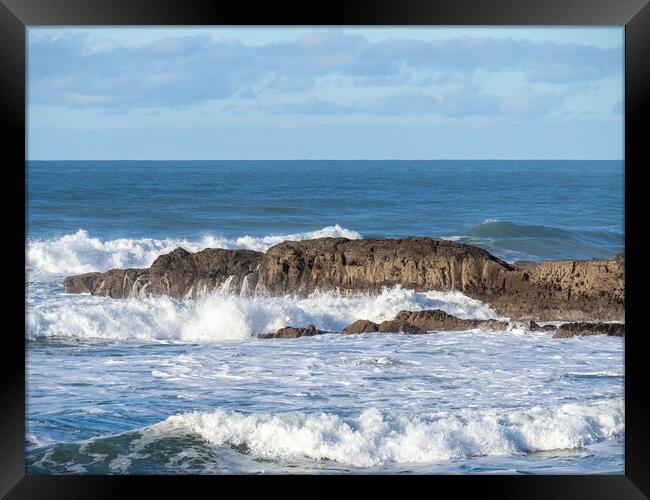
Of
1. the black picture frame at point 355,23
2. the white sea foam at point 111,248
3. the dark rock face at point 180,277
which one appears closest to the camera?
the black picture frame at point 355,23

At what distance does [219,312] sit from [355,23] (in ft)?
12.3

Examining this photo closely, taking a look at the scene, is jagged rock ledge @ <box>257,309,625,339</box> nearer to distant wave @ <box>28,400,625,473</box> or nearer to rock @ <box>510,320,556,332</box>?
rock @ <box>510,320,556,332</box>

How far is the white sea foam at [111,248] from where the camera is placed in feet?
28.3

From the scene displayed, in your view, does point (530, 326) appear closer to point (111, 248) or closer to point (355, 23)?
point (355, 23)

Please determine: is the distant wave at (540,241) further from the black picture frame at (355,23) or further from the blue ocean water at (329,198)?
the black picture frame at (355,23)

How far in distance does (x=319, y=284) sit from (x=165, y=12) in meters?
3.70

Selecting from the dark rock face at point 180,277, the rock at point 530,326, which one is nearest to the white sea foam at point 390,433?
the rock at point 530,326

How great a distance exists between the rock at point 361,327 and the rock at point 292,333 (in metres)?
0.21

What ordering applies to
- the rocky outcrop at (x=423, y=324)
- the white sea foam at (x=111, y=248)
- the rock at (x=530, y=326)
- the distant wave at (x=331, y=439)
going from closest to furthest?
the distant wave at (x=331, y=439) < the rock at (x=530, y=326) < the rocky outcrop at (x=423, y=324) < the white sea foam at (x=111, y=248)

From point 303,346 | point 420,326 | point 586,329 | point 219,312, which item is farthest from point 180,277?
point 586,329

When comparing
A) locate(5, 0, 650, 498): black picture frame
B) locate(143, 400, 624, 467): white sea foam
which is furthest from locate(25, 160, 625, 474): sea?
locate(5, 0, 650, 498): black picture frame

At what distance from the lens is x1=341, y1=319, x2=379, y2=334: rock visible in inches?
309

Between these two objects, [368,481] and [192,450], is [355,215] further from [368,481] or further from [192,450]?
[368,481]

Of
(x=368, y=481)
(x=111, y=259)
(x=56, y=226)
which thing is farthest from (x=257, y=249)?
(x=368, y=481)
